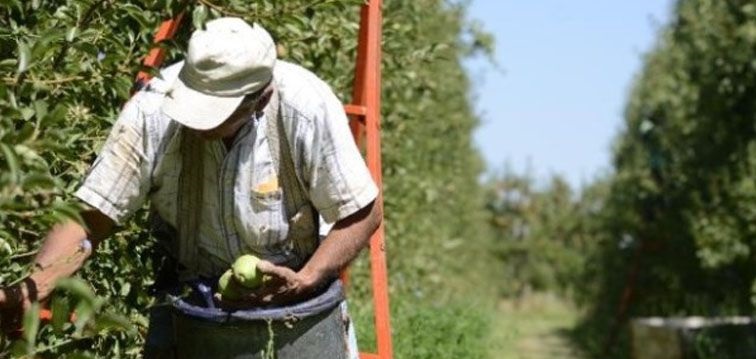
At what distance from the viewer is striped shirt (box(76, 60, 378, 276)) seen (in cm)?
446

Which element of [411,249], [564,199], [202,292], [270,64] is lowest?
[564,199]

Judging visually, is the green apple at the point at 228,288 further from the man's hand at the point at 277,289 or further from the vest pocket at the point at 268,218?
the vest pocket at the point at 268,218

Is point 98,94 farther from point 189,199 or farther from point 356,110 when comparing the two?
point 356,110

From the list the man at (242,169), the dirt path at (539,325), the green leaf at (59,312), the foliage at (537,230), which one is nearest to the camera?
the green leaf at (59,312)

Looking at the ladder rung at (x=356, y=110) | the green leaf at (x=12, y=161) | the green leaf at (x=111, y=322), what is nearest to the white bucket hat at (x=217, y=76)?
the green leaf at (x=111, y=322)

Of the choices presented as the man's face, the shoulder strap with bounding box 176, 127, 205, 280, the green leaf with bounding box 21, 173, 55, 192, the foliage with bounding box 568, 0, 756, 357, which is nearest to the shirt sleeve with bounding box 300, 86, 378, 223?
the man's face

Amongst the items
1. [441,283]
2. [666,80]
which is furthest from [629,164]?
[441,283]

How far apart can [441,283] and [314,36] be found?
1008 cm

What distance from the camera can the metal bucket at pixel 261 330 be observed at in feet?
14.7

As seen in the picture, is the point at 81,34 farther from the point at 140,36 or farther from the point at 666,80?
the point at 666,80

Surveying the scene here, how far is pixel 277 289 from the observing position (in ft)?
14.6

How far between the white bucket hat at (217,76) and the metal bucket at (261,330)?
0.57 metres

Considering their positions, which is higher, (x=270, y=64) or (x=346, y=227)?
(x=270, y=64)

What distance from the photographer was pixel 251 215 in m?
4.60
